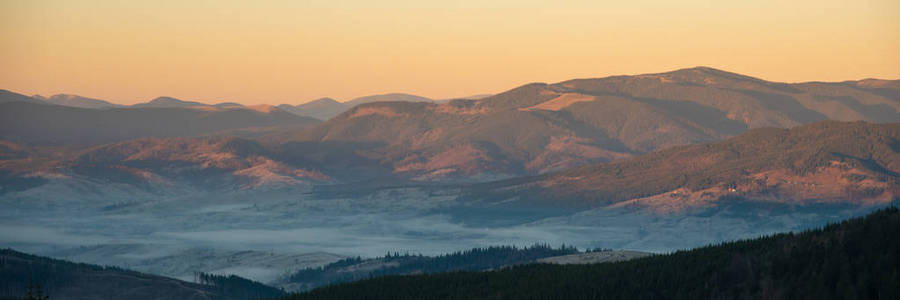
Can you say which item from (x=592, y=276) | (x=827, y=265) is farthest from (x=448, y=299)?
(x=827, y=265)

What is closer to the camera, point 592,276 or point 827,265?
point 827,265

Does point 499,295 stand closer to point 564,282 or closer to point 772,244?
point 564,282

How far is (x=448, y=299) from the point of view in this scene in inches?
Result: 6457

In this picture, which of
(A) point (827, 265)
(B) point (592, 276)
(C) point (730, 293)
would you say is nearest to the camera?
(A) point (827, 265)

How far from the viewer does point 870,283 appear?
114562 millimetres

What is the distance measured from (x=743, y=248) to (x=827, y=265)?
875 inches

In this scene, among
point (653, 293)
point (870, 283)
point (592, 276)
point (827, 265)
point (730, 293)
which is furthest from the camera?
point (592, 276)

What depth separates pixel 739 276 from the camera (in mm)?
134000

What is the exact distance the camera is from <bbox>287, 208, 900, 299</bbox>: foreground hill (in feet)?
388

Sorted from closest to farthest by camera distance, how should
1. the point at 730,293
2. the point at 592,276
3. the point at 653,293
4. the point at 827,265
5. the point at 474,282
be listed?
the point at 827,265, the point at 730,293, the point at 653,293, the point at 592,276, the point at 474,282

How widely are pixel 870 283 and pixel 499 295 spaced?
183 feet

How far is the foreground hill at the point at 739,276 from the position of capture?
118312mm

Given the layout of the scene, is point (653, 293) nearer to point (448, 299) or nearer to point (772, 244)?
point (772, 244)

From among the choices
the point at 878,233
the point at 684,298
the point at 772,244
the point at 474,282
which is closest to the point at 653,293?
the point at 684,298
